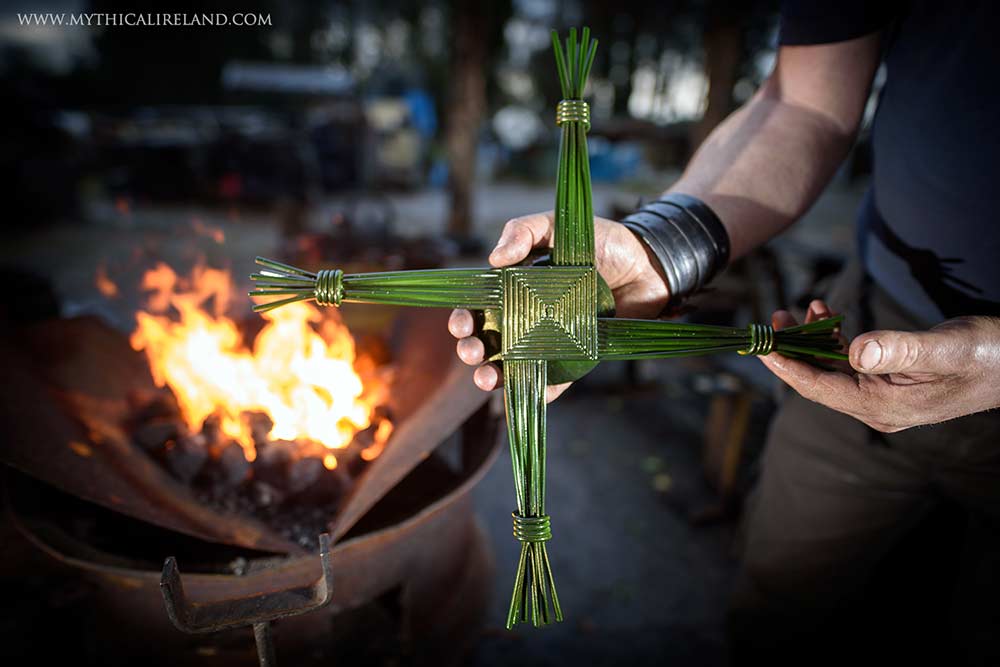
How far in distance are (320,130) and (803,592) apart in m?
16.2

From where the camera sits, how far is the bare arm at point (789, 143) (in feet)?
5.76

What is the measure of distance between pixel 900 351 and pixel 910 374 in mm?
192

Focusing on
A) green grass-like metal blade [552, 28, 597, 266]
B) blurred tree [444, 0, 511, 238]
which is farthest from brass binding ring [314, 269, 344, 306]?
blurred tree [444, 0, 511, 238]

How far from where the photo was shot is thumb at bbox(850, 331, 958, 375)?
1177mm

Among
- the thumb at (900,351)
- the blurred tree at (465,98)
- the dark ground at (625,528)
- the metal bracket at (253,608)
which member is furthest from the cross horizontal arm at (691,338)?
the blurred tree at (465,98)

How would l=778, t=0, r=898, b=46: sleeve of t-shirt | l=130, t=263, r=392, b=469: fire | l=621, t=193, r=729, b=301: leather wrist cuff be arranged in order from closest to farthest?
l=621, t=193, r=729, b=301: leather wrist cuff → l=778, t=0, r=898, b=46: sleeve of t-shirt → l=130, t=263, r=392, b=469: fire

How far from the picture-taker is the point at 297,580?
183 centimetres

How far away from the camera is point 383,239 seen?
6.18m

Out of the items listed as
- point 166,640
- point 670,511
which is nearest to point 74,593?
point 166,640

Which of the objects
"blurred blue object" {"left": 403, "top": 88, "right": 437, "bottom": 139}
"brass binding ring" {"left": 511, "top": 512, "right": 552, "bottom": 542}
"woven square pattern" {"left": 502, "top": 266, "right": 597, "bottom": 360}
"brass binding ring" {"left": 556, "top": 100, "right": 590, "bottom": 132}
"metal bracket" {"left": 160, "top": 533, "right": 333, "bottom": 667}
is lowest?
"metal bracket" {"left": 160, "top": 533, "right": 333, "bottom": 667}

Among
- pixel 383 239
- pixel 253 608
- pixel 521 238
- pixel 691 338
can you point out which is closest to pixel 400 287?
pixel 521 238

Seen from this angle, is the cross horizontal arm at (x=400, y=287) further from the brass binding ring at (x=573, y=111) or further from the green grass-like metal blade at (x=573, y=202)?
the brass binding ring at (x=573, y=111)

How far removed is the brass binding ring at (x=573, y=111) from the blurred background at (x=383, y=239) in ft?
2.31

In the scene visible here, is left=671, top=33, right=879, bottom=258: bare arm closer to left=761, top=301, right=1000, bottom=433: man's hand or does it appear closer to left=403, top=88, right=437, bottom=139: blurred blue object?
left=761, top=301, right=1000, bottom=433: man's hand
